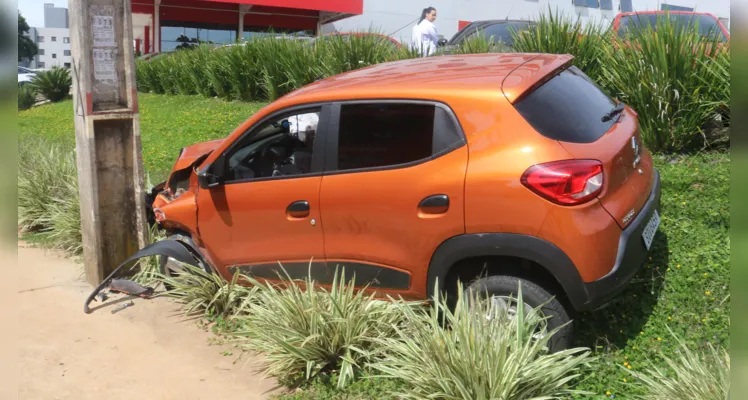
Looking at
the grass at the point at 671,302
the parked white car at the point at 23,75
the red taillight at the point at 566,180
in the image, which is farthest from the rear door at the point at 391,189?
the parked white car at the point at 23,75

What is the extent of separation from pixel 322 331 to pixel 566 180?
1.70m

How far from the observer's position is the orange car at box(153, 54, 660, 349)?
12.7 feet

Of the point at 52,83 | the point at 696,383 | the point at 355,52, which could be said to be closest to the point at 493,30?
the point at 355,52

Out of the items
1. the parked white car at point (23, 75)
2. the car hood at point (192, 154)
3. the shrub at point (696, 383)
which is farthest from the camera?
the car hood at point (192, 154)

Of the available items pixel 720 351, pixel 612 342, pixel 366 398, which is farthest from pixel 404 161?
pixel 720 351

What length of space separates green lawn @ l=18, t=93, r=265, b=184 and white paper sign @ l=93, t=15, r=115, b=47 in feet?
12.3

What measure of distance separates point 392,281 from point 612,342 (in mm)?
1401

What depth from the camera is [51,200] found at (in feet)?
27.6

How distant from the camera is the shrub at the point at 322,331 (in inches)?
171

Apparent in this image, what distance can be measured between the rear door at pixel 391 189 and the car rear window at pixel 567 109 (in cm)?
45

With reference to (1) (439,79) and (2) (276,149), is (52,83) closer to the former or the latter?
(2) (276,149)

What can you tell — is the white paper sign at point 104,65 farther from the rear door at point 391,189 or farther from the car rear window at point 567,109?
the car rear window at point 567,109

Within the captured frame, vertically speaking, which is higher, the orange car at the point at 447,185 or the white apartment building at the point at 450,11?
the white apartment building at the point at 450,11

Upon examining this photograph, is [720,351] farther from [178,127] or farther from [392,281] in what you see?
[178,127]
